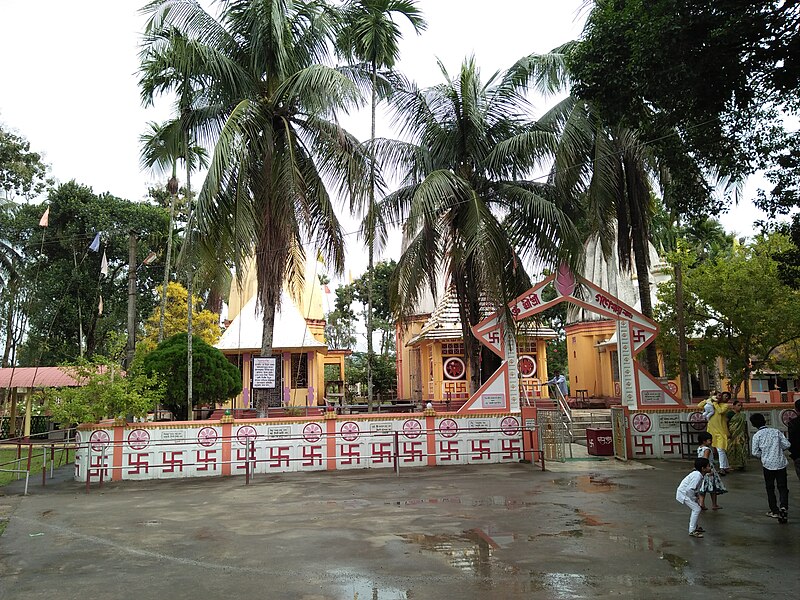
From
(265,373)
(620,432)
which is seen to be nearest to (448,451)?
(620,432)

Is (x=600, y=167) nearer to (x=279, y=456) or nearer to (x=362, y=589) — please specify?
(x=279, y=456)

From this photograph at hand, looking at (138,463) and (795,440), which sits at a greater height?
(795,440)

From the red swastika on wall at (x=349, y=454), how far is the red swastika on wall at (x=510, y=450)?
3321 mm

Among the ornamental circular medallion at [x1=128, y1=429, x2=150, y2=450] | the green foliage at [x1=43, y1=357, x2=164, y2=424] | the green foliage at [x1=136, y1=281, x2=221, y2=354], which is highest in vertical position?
the green foliage at [x1=136, y1=281, x2=221, y2=354]

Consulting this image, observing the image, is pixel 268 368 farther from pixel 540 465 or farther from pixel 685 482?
pixel 685 482

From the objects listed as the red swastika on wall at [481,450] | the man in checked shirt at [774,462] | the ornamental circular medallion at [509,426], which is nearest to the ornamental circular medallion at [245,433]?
the red swastika on wall at [481,450]

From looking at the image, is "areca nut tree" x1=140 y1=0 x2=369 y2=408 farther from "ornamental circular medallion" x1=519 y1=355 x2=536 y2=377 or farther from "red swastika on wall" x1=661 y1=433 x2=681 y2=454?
"ornamental circular medallion" x1=519 y1=355 x2=536 y2=377

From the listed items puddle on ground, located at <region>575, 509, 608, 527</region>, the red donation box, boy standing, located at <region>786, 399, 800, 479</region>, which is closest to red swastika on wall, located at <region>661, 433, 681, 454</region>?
the red donation box

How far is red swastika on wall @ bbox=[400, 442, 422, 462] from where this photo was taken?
48.8 ft

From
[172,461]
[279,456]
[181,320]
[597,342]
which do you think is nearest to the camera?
[172,461]

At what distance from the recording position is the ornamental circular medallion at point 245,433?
1429cm

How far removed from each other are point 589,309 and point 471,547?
9.40 metres

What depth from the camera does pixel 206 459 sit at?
14.1 meters

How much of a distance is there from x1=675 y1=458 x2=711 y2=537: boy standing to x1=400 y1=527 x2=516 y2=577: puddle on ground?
212 cm
